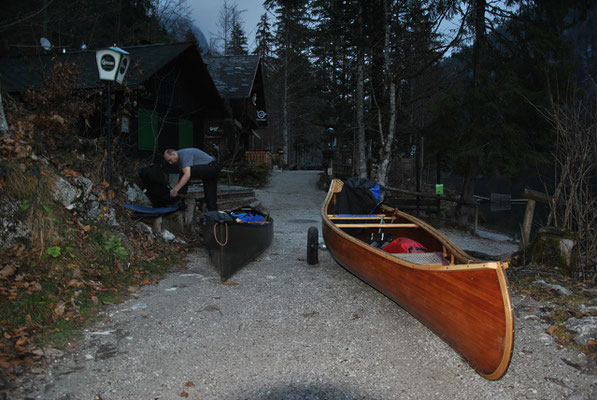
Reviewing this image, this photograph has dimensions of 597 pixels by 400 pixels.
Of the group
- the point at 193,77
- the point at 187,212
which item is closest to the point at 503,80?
the point at 187,212

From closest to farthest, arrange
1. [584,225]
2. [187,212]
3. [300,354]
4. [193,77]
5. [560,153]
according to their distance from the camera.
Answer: [300,354], [584,225], [560,153], [187,212], [193,77]

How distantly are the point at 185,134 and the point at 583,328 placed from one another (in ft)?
49.4

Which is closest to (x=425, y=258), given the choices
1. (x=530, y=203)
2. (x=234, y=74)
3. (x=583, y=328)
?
(x=583, y=328)

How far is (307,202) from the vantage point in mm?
17016

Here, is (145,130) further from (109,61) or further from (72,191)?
(72,191)

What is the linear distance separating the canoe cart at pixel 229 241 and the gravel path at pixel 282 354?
17.6 inches

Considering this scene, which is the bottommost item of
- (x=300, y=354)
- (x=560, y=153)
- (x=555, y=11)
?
(x=300, y=354)

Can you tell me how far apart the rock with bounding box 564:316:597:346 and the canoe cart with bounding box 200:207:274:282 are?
4115 millimetres

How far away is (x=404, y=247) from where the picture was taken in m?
5.63

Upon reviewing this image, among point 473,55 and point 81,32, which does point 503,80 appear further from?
point 81,32

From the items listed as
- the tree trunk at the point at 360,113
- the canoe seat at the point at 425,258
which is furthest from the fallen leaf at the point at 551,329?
the tree trunk at the point at 360,113

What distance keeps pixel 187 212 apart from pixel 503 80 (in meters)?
9.78

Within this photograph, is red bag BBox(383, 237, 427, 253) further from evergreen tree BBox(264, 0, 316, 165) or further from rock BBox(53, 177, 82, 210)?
evergreen tree BBox(264, 0, 316, 165)

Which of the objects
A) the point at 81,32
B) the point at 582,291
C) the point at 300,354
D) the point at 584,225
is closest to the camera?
the point at 300,354
